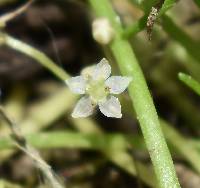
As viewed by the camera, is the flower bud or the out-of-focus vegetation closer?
the flower bud

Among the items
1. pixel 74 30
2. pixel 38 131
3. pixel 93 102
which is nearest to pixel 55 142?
pixel 38 131

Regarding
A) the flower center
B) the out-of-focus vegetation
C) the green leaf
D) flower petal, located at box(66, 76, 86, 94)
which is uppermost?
flower petal, located at box(66, 76, 86, 94)

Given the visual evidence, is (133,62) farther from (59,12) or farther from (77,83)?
(59,12)

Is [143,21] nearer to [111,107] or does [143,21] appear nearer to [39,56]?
[111,107]

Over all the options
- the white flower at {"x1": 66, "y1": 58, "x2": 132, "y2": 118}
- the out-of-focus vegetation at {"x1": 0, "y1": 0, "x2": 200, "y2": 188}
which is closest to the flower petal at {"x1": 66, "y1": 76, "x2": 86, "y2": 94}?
the white flower at {"x1": 66, "y1": 58, "x2": 132, "y2": 118}

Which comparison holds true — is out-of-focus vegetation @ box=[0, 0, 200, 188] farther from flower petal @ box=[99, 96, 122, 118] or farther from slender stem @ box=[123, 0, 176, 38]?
flower petal @ box=[99, 96, 122, 118]

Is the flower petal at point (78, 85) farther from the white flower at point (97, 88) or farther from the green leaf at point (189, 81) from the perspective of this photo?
the green leaf at point (189, 81)

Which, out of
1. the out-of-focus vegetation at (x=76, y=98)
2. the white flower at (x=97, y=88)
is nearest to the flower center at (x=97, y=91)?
the white flower at (x=97, y=88)
